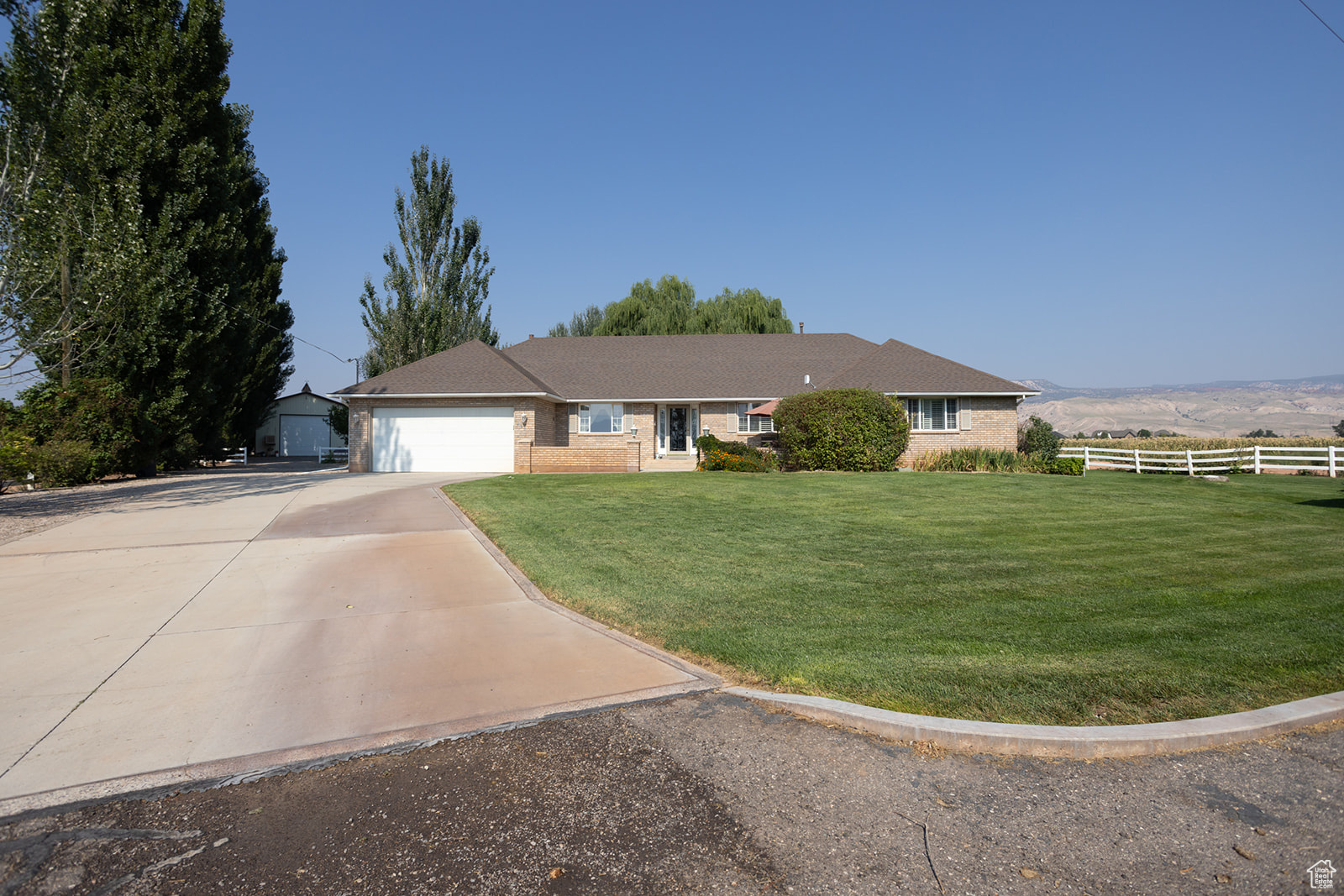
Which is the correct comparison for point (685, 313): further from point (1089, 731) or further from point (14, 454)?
point (1089, 731)

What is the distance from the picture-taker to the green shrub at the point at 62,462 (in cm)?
1805

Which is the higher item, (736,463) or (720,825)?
(736,463)

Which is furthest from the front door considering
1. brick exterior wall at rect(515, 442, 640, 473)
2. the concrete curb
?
the concrete curb

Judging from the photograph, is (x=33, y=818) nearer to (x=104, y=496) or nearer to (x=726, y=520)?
(x=726, y=520)

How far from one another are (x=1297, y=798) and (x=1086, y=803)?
95 cm

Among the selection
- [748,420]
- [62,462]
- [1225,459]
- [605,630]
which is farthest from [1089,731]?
[1225,459]

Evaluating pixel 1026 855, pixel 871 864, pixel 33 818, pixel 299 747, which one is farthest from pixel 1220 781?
pixel 33 818

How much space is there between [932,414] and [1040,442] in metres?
3.63

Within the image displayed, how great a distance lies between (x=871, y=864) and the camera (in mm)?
2822

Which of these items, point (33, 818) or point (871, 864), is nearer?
point (871, 864)

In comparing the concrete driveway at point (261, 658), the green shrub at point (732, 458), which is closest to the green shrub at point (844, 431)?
the green shrub at point (732, 458)

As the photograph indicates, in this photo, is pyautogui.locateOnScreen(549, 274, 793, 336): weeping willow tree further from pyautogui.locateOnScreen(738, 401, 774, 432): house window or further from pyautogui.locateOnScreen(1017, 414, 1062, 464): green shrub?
pyautogui.locateOnScreen(1017, 414, 1062, 464): green shrub

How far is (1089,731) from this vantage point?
149 inches

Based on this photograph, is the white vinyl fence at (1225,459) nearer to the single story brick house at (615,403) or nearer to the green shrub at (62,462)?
the single story brick house at (615,403)
